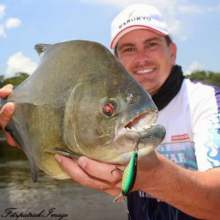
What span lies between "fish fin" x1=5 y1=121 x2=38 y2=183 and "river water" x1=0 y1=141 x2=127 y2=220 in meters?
12.8

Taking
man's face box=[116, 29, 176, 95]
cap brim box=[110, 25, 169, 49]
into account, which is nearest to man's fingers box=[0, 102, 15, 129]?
man's face box=[116, 29, 176, 95]

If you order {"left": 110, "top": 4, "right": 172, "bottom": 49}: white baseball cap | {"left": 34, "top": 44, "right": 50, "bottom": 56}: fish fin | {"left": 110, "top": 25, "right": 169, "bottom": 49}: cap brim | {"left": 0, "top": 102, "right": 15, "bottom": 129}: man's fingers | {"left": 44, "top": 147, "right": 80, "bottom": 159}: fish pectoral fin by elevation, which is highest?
{"left": 110, "top": 4, "right": 172, "bottom": 49}: white baseball cap

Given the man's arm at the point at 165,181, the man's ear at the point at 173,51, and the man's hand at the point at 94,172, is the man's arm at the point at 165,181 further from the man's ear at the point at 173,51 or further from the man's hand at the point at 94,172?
the man's ear at the point at 173,51

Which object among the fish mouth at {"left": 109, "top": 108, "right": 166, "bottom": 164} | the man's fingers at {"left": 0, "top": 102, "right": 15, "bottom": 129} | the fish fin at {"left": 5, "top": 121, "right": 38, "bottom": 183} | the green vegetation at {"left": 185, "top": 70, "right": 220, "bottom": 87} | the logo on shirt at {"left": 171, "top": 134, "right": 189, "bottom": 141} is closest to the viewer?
the fish mouth at {"left": 109, "top": 108, "right": 166, "bottom": 164}

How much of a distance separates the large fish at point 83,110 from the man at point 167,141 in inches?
6.8

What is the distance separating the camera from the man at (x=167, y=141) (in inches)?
110

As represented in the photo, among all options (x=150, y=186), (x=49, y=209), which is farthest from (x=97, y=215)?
(x=150, y=186)

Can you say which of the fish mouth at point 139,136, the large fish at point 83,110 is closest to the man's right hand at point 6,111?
the large fish at point 83,110

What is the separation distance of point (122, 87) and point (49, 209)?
19.1 metres

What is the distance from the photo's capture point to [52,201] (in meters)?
21.6

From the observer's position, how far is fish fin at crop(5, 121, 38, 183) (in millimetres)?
3217

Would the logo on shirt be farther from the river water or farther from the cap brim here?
the river water

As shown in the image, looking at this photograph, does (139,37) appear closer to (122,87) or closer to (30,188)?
(122,87)

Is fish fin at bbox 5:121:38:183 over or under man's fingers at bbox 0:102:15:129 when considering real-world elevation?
under
